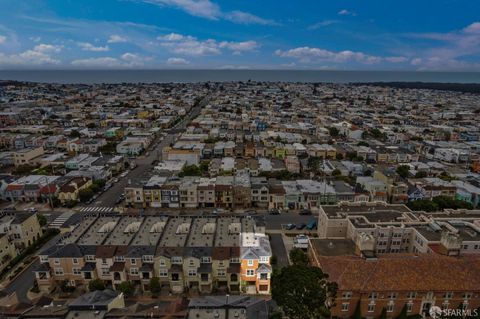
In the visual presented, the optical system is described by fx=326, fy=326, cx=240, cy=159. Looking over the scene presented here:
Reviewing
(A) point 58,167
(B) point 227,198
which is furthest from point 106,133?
(B) point 227,198

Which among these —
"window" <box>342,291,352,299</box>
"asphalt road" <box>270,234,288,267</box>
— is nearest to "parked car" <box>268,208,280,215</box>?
"asphalt road" <box>270,234,288,267</box>

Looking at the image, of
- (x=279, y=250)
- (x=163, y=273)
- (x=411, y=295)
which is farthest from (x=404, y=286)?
(x=163, y=273)

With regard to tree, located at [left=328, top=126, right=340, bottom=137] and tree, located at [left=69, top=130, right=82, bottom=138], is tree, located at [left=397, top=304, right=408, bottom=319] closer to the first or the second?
tree, located at [left=328, top=126, right=340, bottom=137]

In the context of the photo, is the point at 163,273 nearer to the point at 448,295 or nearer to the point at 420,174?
the point at 448,295

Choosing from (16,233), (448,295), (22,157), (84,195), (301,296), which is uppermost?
(22,157)

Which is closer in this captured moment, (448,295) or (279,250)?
(448,295)

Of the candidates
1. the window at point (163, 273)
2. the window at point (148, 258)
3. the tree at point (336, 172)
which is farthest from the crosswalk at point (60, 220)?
the tree at point (336, 172)
